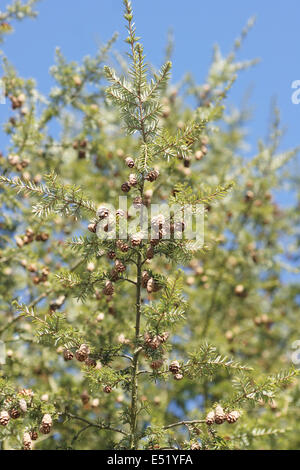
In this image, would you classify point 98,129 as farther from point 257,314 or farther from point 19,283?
point 257,314

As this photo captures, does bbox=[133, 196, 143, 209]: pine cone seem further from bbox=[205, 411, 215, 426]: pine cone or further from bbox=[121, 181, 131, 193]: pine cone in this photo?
bbox=[205, 411, 215, 426]: pine cone

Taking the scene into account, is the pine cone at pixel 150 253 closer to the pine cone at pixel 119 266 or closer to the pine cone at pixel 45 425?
the pine cone at pixel 119 266

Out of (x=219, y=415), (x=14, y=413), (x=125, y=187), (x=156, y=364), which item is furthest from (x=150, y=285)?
(x=14, y=413)

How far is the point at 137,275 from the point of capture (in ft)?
9.08

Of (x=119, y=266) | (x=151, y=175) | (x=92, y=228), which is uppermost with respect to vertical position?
(x=151, y=175)

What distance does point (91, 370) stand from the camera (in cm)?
255

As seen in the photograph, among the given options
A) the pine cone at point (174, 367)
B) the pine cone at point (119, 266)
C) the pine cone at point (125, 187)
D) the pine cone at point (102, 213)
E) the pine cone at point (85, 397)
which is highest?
the pine cone at point (125, 187)

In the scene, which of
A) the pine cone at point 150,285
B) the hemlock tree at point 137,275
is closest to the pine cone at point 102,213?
the hemlock tree at point 137,275

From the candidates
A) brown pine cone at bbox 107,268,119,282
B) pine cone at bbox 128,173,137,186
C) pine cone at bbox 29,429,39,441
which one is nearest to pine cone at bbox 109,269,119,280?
brown pine cone at bbox 107,268,119,282

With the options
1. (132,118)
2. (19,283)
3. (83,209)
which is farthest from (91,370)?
(19,283)

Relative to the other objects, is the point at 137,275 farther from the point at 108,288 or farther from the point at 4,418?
the point at 4,418

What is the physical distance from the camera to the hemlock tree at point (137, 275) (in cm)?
263

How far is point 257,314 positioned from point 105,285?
4519 mm

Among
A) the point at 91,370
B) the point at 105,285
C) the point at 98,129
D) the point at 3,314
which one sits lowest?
the point at 91,370
